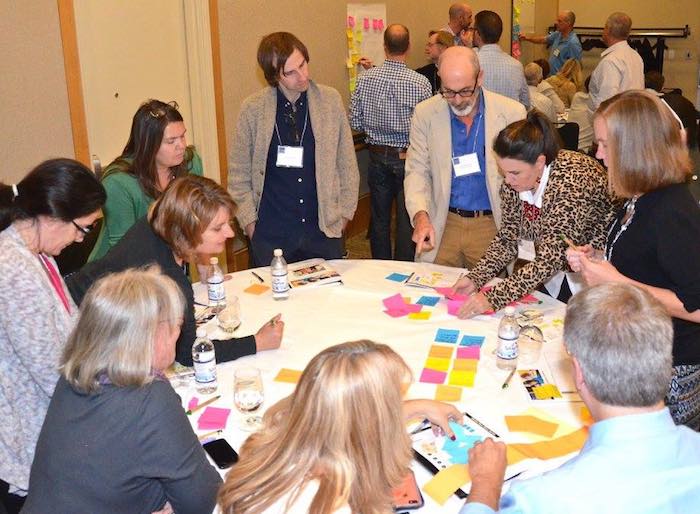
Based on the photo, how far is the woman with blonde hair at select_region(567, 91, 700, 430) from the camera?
2.30 m

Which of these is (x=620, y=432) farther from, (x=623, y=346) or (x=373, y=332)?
(x=373, y=332)

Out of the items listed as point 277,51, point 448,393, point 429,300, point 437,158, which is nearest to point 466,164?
point 437,158

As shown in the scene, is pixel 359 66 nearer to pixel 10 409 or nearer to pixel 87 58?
pixel 87 58

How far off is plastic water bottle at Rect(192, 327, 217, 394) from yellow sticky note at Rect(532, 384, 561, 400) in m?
1.06

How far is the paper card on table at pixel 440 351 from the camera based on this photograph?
2590 millimetres

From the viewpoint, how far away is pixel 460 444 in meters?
2.07

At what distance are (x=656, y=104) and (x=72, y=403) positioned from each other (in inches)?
78.1

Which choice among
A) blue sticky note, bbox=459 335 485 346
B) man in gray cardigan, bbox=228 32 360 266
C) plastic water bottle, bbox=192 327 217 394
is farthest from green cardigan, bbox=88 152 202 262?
blue sticky note, bbox=459 335 485 346

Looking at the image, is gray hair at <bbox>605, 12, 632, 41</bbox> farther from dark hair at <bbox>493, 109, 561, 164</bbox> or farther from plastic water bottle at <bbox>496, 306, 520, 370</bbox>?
plastic water bottle at <bbox>496, 306, 520, 370</bbox>

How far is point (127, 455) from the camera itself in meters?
1.71

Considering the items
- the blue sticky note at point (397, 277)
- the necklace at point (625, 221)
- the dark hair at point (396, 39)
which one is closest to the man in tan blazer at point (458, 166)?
the blue sticky note at point (397, 277)

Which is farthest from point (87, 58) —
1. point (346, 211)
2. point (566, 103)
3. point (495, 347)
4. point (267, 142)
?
point (566, 103)

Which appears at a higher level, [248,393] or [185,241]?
[185,241]

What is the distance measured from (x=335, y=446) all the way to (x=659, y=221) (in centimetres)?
142
